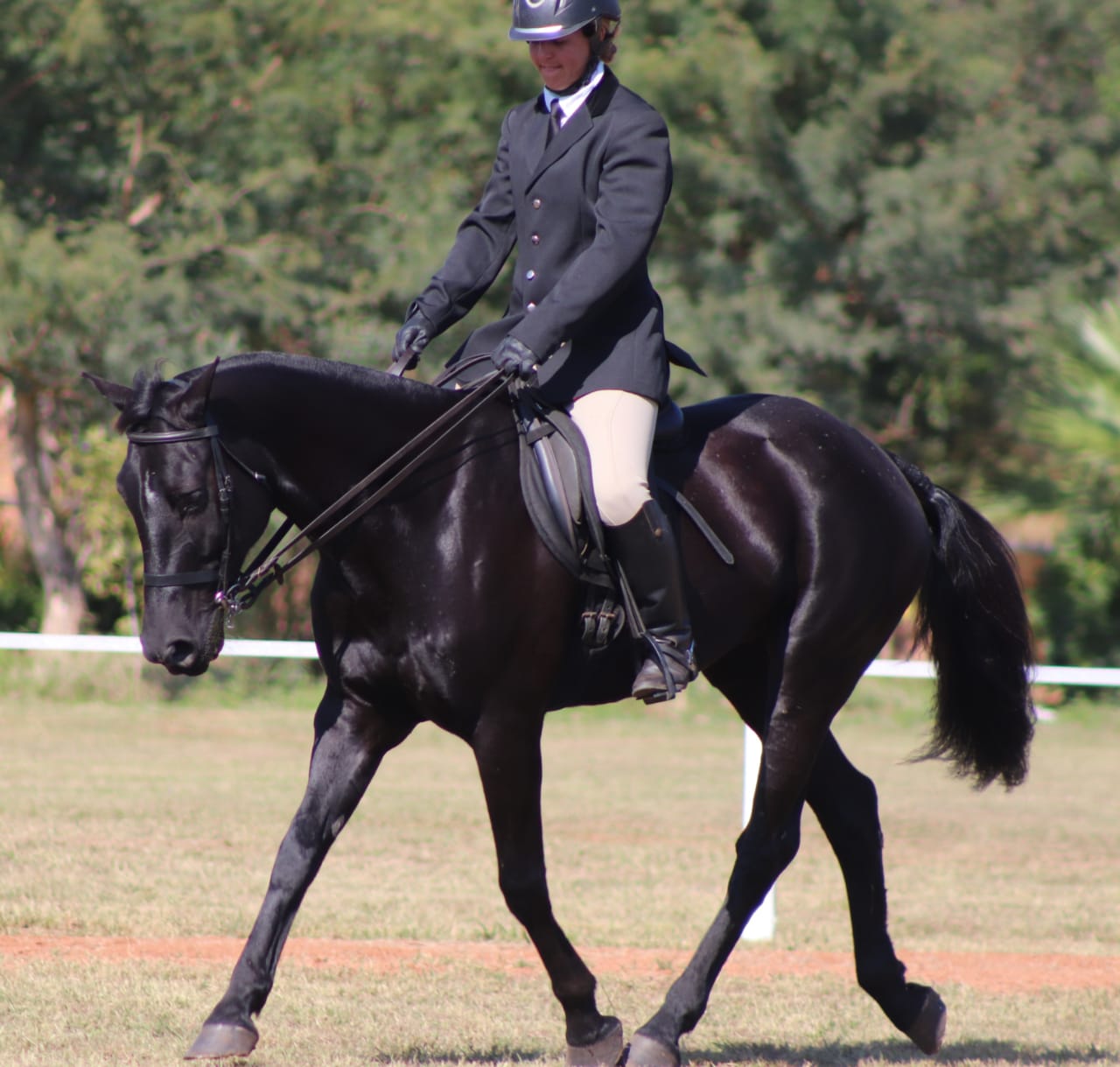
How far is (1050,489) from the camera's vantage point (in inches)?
789

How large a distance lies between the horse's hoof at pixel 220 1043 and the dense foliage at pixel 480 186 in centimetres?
1514

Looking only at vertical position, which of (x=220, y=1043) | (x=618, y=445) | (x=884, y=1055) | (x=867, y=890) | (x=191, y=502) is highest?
(x=191, y=502)

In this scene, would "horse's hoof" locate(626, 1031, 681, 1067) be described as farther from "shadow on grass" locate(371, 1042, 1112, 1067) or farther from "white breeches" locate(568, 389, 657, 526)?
"white breeches" locate(568, 389, 657, 526)

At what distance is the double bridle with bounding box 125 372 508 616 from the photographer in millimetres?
4191

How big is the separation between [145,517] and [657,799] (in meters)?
9.21

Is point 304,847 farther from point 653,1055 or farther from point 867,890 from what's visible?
point 867,890

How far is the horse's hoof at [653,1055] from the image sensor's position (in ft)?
15.6

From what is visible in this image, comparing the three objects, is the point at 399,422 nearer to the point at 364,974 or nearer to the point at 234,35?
the point at 364,974

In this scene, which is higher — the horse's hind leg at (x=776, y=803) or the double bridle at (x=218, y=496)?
the double bridle at (x=218, y=496)

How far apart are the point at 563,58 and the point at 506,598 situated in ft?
5.14

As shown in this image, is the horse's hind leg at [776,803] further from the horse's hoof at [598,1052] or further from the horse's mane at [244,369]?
the horse's mane at [244,369]

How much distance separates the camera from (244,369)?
449cm

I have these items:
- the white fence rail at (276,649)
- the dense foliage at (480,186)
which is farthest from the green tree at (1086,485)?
the white fence rail at (276,649)

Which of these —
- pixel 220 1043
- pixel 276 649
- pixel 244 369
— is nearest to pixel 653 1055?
pixel 220 1043
